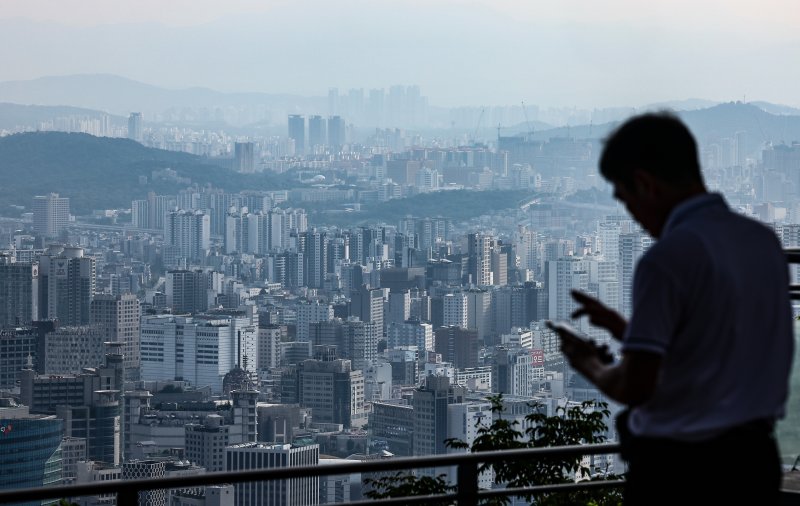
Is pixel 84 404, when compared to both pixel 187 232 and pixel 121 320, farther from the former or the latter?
pixel 187 232

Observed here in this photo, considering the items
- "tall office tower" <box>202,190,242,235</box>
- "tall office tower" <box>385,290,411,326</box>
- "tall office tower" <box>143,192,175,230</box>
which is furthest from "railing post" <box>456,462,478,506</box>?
"tall office tower" <box>202,190,242,235</box>

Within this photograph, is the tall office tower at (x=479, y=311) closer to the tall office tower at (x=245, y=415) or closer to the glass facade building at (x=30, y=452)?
the tall office tower at (x=245, y=415)

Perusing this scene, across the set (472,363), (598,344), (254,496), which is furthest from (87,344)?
(598,344)

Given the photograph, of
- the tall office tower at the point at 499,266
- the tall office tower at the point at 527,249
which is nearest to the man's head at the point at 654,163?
the tall office tower at the point at 499,266

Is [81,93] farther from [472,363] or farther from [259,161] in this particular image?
[472,363]

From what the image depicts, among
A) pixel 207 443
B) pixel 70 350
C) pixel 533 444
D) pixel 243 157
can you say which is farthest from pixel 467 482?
pixel 243 157

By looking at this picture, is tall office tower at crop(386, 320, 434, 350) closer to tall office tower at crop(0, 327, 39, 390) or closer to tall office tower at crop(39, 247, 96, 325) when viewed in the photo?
tall office tower at crop(39, 247, 96, 325)
